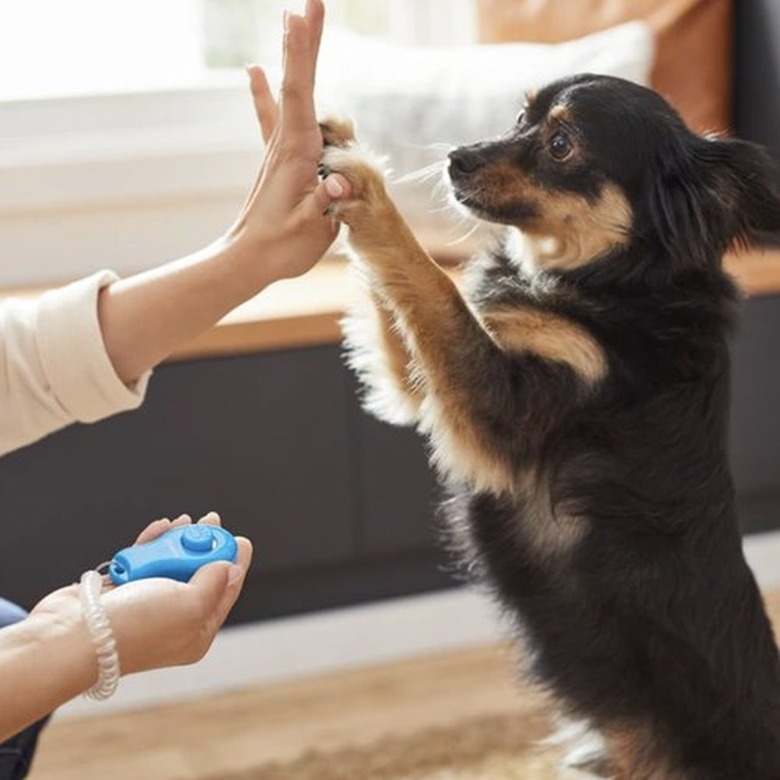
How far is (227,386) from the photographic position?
244cm

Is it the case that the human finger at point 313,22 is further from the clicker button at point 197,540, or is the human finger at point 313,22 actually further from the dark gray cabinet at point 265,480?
the dark gray cabinet at point 265,480

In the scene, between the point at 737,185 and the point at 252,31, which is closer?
the point at 737,185

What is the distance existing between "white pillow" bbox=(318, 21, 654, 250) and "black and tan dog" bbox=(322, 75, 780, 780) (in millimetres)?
915

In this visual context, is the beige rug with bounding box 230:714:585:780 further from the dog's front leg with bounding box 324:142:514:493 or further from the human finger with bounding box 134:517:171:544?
the human finger with bounding box 134:517:171:544

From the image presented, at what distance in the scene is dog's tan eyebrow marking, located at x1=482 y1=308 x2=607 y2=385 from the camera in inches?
61.0

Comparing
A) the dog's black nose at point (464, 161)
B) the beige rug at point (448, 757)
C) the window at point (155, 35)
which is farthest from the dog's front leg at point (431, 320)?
the window at point (155, 35)

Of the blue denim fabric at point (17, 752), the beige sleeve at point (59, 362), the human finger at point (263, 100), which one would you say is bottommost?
the blue denim fabric at point (17, 752)

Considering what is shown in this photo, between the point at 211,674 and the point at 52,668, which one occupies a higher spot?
the point at 52,668

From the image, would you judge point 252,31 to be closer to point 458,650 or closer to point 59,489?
point 59,489

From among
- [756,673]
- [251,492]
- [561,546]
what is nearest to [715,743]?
[756,673]

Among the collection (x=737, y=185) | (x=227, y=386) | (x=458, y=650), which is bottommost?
(x=458, y=650)

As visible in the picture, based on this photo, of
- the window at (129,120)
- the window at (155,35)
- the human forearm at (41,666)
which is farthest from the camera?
the window at (155,35)

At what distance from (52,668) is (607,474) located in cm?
64

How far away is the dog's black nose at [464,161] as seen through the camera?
161 cm
